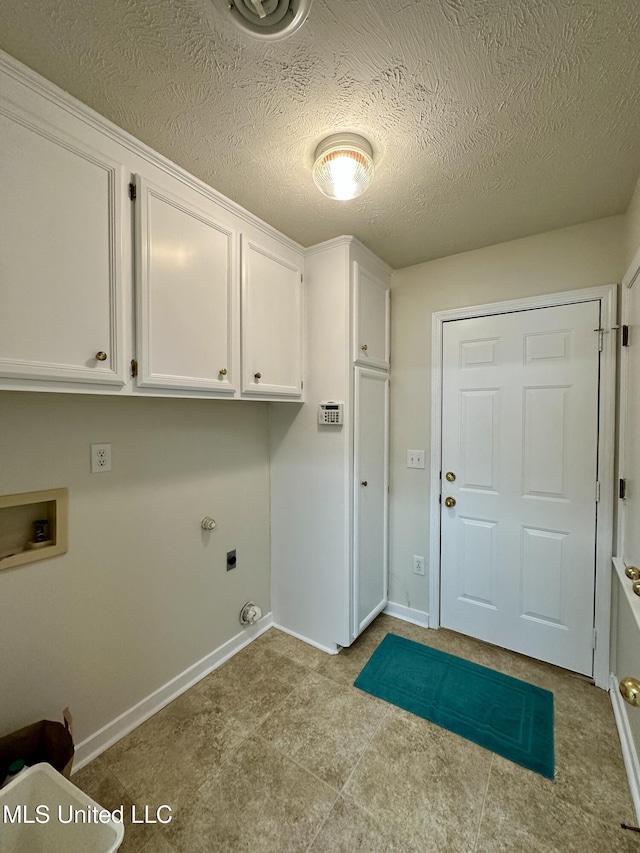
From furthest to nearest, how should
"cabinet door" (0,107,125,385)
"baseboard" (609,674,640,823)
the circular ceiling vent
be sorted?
"baseboard" (609,674,640,823) → "cabinet door" (0,107,125,385) → the circular ceiling vent

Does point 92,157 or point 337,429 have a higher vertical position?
point 92,157

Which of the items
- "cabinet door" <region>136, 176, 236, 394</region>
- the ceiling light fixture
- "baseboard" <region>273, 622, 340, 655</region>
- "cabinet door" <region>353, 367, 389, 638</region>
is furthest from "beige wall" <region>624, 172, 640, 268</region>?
"baseboard" <region>273, 622, 340, 655</region>

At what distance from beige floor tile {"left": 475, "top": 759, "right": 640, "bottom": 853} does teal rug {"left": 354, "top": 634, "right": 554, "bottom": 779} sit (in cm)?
12

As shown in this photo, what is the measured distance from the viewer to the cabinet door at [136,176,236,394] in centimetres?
130

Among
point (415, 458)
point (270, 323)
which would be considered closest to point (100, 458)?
point (270, 323)

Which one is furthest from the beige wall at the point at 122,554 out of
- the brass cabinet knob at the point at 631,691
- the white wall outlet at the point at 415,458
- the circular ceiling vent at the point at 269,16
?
the brass cabinet knob at the point at 631,691

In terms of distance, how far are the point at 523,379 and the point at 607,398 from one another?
39cm

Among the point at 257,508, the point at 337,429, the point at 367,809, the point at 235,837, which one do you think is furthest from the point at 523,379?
the point at 235,837

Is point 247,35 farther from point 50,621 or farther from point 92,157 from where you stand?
point 50,621

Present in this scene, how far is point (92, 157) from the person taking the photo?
115 centimetres

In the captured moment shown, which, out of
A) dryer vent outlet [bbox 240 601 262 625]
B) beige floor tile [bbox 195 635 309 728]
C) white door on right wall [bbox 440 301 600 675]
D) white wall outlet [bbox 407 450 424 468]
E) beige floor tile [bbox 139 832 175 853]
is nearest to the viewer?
beige floor tile [bbox 139 832 175 853]

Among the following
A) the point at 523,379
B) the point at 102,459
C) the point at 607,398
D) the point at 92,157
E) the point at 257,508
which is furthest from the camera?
the point at 257,508

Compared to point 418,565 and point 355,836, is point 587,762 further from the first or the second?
point 418,565

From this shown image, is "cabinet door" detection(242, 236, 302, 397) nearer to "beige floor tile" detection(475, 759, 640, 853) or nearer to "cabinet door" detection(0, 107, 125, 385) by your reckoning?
"cabinet door" detection(0, 107, 125, 385)
